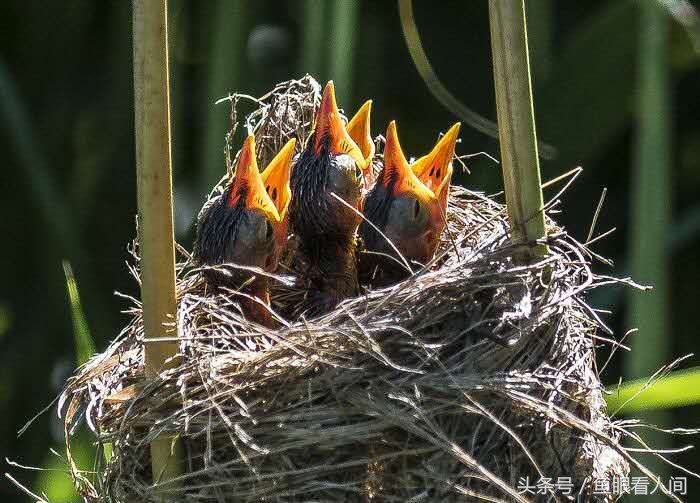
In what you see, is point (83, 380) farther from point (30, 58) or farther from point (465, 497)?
point (30, 58)

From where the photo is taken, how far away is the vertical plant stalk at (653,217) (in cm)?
71

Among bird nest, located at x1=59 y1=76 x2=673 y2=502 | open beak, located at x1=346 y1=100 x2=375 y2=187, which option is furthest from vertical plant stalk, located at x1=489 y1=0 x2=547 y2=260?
open beak, located at x1=346 y1=100 x2=375 y2=187

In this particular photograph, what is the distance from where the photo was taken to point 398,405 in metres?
0.71

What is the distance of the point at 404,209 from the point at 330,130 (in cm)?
9

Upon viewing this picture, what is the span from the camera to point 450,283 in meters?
0.76

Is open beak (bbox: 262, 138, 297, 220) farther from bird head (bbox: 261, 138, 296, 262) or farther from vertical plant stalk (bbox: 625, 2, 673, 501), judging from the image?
vertical plant stalk (bbox: 625, 2, 673, 501)

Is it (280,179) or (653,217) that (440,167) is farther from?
(653,217)

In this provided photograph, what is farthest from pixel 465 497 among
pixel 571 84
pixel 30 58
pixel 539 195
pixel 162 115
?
pixel 30 58


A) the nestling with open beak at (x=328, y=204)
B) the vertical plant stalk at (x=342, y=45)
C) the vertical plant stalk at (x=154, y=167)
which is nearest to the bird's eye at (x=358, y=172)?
the nestling with open beak at (x=328, y=204)

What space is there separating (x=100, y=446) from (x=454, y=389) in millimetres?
258

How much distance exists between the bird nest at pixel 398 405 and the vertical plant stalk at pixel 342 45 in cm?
43

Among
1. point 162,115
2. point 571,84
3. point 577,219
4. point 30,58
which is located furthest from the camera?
point 30,58

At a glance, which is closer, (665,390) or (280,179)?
(665,390)

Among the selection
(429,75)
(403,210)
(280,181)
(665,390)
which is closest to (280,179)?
(280,181)
